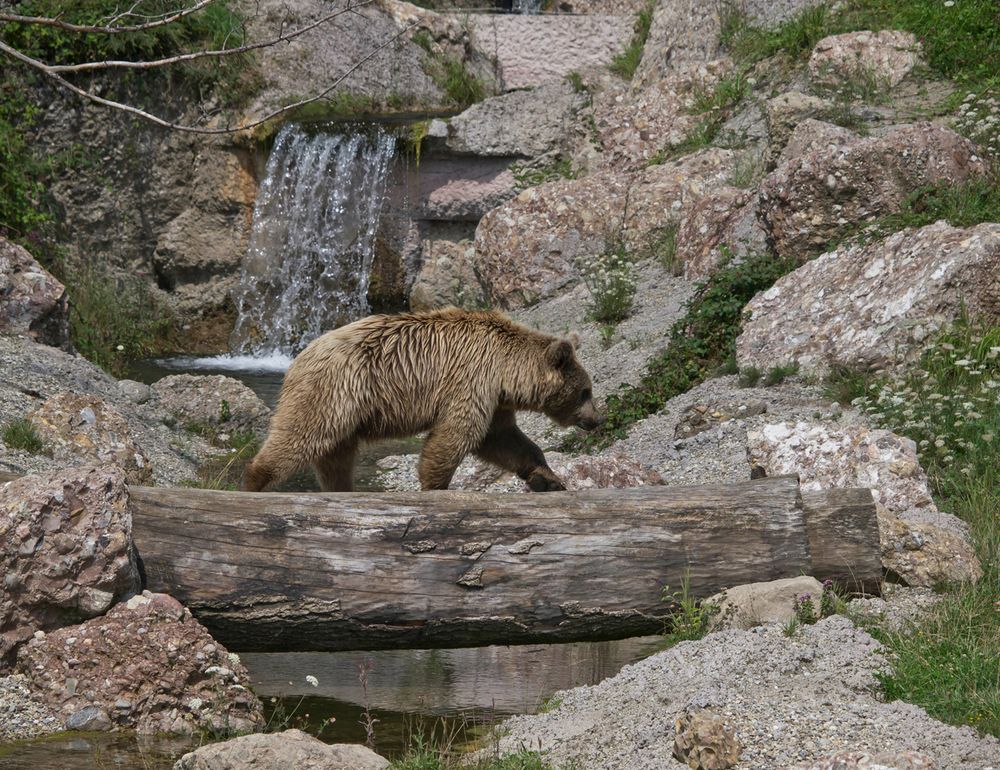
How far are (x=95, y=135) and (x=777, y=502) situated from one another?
13.8m

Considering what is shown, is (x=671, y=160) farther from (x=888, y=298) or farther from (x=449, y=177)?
(x=888, y=298)

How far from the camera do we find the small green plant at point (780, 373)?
10070 millimetres

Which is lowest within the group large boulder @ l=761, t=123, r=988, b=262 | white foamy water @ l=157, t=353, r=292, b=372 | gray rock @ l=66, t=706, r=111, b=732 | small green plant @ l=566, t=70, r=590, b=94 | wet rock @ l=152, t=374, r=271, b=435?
white foamy water @ l=157, t=353, r=292, b=372

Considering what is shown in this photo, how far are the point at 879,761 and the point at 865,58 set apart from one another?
1161 cm

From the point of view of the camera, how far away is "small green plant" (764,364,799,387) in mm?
10070

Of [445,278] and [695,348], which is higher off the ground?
[695,348]

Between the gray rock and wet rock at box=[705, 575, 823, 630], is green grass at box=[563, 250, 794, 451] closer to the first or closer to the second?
wet rock at box=[705, 575, 823, 630]

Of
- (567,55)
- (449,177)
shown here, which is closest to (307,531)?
(449,177)

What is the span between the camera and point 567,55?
19.8 metres

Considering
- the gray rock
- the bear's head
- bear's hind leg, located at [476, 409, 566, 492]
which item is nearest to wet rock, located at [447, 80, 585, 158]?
the bear's head

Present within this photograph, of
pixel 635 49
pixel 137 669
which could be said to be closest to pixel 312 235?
pixel 635 49

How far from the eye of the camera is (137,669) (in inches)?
213

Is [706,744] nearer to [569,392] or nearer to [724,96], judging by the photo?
[569,392]

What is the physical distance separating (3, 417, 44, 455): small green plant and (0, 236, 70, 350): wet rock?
2.87 m
